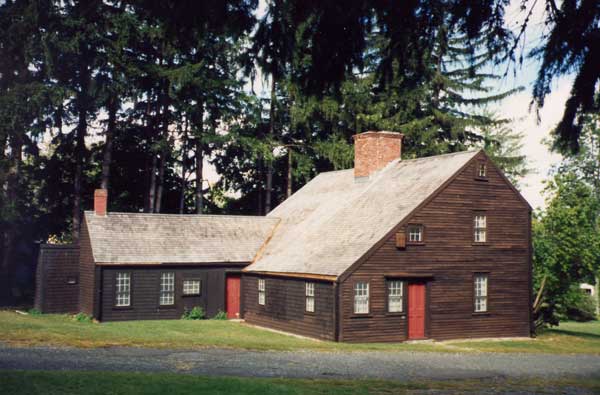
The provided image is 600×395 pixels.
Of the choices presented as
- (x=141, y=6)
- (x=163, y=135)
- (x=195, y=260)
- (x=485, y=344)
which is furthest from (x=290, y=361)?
(x=163, y=135)

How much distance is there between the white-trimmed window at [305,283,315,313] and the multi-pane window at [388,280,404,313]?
2.88m

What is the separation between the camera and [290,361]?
18891mm

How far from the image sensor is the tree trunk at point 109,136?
135 feet

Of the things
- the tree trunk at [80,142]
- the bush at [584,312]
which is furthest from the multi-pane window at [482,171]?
the tree trunk at [80,142]

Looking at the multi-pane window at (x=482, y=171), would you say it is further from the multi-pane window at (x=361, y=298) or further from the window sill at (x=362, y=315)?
the window sill at (x=362, y=315)

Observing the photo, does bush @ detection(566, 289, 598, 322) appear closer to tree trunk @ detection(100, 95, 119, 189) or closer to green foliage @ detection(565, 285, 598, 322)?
green foliage @ detection(565, 285, 598, 322)

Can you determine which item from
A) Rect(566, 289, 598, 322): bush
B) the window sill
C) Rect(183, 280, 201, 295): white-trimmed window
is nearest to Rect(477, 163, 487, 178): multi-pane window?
the window sill

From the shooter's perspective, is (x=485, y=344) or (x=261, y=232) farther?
(x=261, y=232)

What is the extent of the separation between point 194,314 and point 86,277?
523 centimetres

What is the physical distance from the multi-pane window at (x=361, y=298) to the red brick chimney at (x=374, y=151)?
8.90 m

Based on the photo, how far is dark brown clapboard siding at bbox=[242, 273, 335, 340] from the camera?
86.3ft

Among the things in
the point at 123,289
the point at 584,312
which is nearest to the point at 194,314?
the point at 123,289

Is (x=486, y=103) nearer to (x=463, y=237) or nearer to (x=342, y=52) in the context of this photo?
(x=463, y=237)

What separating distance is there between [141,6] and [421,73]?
3745mm
